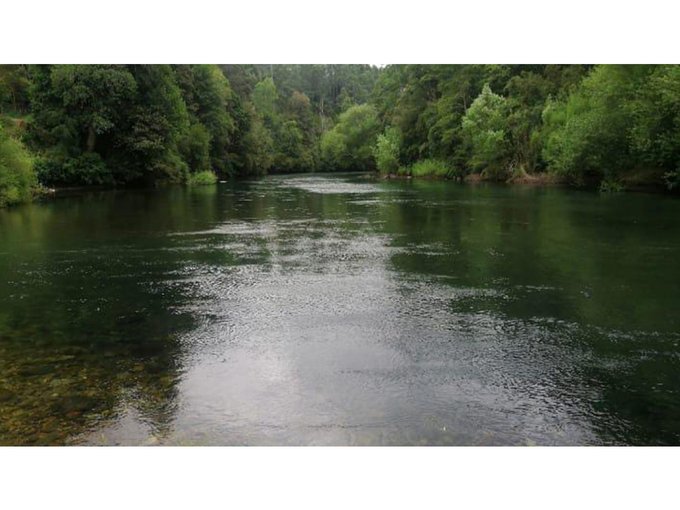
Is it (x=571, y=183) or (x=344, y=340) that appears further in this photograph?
(x=571, y=183)

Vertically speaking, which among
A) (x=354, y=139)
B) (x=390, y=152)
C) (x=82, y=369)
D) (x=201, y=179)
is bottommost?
(x=82, y=369)

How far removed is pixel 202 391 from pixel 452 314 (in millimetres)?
4706

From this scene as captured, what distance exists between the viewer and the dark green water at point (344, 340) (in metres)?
6.14

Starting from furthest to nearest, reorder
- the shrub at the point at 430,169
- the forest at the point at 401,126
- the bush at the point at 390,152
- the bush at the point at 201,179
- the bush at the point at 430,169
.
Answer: the bush at the point at 390,152, the shrub at the point at 430,169, the bush at the point at 430,169, the bush at the point at 201,179, the forest at the point at 401,126

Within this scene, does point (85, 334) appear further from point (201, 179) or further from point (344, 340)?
point (201, 179)

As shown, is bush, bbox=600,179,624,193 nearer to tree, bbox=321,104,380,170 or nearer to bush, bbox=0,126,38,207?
bush, bbox=0,126,38,207

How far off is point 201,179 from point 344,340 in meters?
52.7

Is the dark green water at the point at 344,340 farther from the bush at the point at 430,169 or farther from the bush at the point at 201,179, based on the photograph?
the bush at the point at 430,169

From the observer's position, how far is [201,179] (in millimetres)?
58969

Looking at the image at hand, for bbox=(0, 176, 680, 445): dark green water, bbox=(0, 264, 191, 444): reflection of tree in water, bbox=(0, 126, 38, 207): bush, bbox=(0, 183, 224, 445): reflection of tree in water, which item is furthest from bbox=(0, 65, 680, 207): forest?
bbox=(0, 264, 191, 444): reflection of tree in water

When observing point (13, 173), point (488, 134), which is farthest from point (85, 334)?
point (488, 134)

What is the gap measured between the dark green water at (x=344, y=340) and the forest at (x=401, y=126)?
1894 centimetres

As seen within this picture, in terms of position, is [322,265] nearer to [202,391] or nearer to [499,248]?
[499,248]

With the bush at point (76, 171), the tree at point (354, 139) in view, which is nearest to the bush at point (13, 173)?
the bush at point (76, 171)
